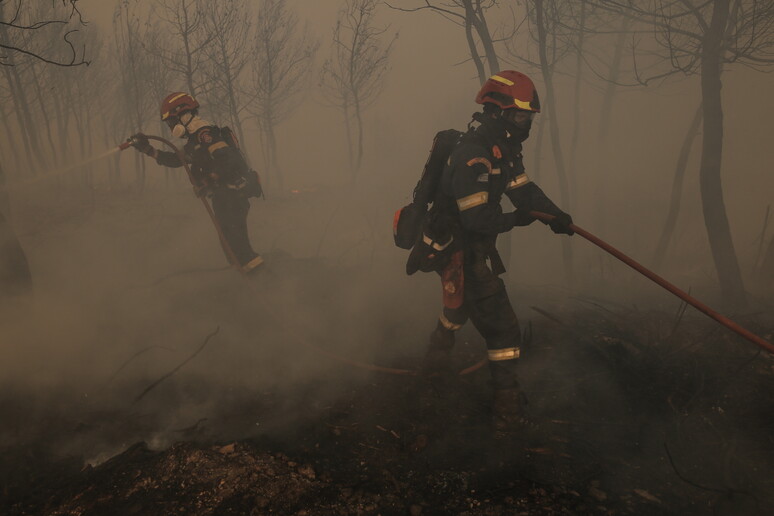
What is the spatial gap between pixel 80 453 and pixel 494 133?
11.9 feet

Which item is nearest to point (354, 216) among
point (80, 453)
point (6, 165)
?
point (80, 453)

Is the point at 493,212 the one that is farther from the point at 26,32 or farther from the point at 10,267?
the point at 26,32

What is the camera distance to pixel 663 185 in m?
17.1

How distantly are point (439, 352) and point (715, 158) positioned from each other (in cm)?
487

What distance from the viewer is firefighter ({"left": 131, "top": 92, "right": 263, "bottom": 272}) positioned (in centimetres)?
543

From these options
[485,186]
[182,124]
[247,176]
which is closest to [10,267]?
[182,124]

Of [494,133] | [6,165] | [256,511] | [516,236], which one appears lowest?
[516,236]

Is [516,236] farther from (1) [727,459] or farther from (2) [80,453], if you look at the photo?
(2) [80,453]

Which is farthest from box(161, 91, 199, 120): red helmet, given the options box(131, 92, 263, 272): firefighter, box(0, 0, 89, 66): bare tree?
box(0, 0, 89, 66): bare tree

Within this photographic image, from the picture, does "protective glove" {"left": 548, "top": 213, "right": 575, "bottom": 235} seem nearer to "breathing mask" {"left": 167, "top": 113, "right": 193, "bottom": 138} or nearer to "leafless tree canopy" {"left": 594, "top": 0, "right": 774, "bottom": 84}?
"leafless tree canopy" {"left": 594, "top": 0, "right": 774, "bottom": 84}

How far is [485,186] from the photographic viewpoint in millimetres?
3133

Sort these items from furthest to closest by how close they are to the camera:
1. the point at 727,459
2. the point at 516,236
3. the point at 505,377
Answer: the point at 516,236 < the point at 505,377 < the point at 727,459

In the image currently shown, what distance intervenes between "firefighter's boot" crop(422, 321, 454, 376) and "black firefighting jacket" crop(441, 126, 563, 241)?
866 millimetres

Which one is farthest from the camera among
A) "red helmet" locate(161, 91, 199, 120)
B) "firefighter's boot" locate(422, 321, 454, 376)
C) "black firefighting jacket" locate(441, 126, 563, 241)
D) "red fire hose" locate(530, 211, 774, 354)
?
"red helmet" locate(161, 91, 199, 120)
